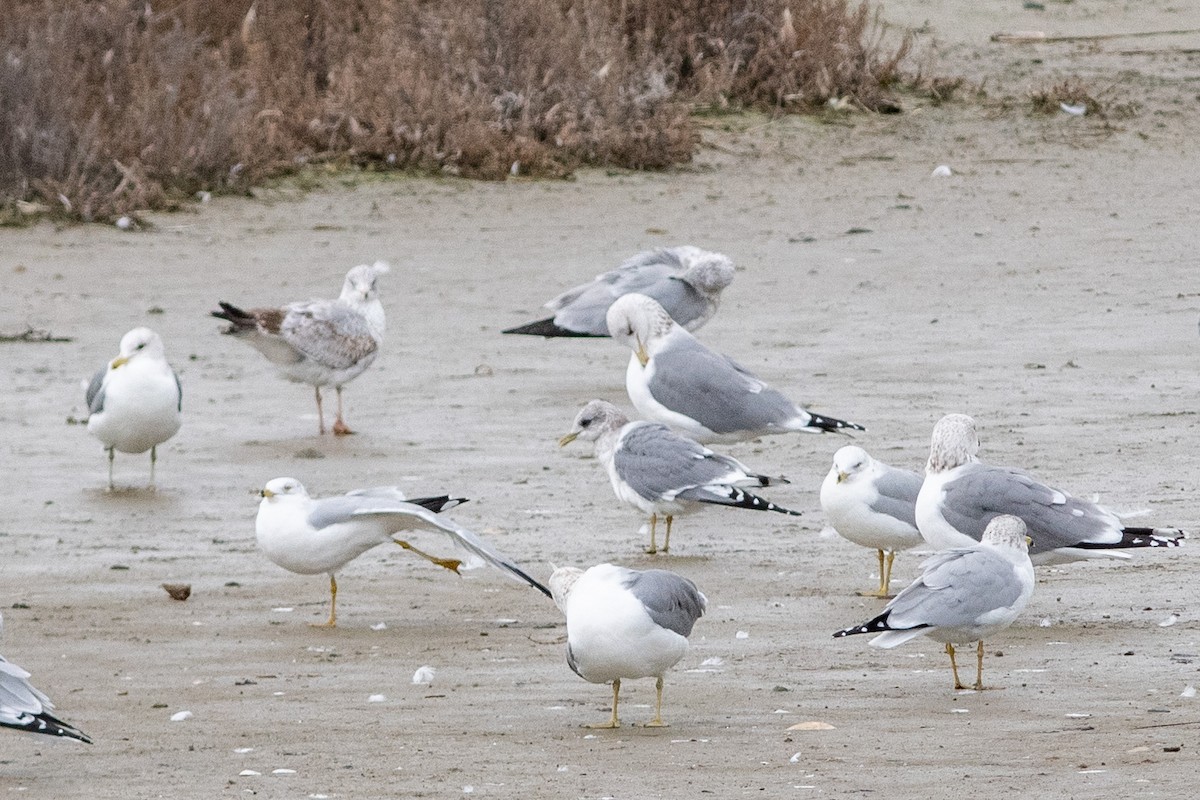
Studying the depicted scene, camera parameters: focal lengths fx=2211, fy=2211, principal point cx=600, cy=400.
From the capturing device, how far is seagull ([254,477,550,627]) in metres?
7.35

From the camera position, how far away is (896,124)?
60.0ft

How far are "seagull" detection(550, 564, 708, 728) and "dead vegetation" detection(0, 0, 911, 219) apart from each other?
32.8ft

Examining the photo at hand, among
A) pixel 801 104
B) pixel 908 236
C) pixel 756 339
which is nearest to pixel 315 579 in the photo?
pixel 756 339

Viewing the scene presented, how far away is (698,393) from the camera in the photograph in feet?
32.0

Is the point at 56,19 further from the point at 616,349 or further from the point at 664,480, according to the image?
the point at 664,480

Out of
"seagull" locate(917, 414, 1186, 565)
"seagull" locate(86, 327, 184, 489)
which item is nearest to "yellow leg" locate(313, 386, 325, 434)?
"seagull" locate(86, 327, 184, 489)

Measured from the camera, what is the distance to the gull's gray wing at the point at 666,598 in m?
5.89

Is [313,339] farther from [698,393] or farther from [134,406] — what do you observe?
[698,393]

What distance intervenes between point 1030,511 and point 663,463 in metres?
1.88

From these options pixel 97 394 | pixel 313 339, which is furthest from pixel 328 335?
pixel 97 394

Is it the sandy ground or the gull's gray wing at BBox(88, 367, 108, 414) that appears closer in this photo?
the sandy ground

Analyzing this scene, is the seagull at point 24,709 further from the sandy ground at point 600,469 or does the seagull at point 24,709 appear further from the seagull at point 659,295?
the seagull at point 659,295

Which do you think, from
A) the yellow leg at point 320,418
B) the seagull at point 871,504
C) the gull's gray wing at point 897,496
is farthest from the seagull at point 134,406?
the gull's gray wing at point 897,496

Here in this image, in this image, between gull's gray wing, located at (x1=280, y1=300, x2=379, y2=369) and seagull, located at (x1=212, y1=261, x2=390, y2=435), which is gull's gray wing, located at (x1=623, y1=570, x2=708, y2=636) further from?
gull's gray wing, located at (x1=280, y1=300, x2=379, y2=369)
